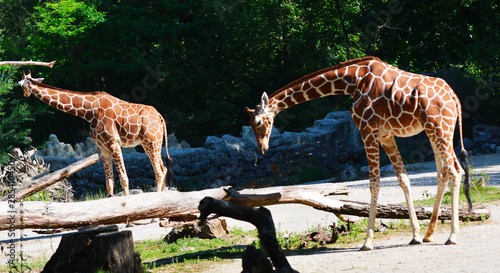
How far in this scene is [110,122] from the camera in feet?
30.9

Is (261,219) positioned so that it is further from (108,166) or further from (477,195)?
(477,195)

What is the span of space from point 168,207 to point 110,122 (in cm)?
278

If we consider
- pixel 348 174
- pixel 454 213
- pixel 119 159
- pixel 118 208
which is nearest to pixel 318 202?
pixel 454 213

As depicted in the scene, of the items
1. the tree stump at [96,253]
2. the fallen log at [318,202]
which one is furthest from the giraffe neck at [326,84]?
the tree stump at [96,253]

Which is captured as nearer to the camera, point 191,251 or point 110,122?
point 191,251

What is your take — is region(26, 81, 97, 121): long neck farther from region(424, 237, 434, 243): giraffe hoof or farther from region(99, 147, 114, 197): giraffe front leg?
region(424, 237, 434, 243): giraffe hoof

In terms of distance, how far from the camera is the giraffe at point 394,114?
6.07 meters

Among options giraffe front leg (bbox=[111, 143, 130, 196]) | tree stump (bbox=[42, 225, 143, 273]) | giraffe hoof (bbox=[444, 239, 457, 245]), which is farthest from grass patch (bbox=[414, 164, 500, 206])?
tree stump (bbox=[42, 225, 143, 273])

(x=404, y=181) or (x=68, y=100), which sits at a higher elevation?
(x=68, y=100)

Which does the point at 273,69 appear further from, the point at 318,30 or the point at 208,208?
the point at 208,208

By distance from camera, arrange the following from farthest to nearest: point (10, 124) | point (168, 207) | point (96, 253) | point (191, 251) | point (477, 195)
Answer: point (10, 124)
point (477, 195)
point (168, 207)
point (191, 251)
point (96, 253)

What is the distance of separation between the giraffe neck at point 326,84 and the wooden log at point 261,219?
200 centimetres

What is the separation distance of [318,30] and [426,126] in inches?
638

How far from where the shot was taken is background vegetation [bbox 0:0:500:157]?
66.5 feet
